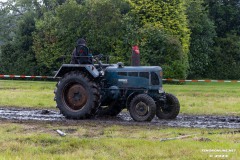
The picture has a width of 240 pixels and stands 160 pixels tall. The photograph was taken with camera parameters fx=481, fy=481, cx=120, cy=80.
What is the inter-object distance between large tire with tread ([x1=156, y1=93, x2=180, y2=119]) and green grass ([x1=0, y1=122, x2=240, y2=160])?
2733 millimetres

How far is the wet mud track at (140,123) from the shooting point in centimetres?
1262

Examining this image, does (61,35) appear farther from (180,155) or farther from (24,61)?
(180,155)

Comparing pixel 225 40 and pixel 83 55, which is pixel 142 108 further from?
pixel 225 40

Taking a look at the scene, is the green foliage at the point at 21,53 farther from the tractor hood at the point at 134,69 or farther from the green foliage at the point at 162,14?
the tractor hood at the point at 134,69

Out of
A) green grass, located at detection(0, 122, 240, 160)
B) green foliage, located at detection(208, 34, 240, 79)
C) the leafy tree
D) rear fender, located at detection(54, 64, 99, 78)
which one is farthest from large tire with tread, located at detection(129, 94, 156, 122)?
green foliage, located at detection(208, 34, 240, 79)

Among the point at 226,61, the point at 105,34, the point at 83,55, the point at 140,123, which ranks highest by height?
the point at 105,34

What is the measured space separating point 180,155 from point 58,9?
1216 inches

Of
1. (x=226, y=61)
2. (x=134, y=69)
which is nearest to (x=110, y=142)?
(x=134, y=69)

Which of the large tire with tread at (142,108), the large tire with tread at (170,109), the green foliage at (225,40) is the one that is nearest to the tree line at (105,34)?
the green foliage at (225,40)

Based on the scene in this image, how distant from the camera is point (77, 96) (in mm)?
14008

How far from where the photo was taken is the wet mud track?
497 inches

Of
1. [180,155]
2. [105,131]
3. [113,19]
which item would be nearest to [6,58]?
[113,19]

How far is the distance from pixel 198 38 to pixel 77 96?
117 ft

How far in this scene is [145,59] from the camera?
35812mm
